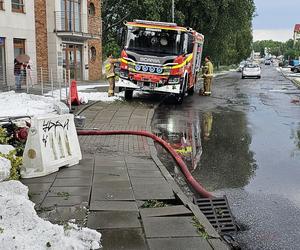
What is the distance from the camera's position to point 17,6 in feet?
86.4

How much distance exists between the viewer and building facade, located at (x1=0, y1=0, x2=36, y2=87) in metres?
24.8

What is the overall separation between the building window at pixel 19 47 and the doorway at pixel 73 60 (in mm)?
4440

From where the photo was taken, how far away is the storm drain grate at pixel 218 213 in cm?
537

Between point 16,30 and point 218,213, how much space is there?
903 inches

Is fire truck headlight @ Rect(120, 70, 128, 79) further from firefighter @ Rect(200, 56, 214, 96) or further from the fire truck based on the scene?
firefighter @ Rect(200, 56, 214, 96)

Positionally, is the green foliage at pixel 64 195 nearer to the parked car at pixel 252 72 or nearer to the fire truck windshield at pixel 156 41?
the fire truck windshield at pixel 156 41

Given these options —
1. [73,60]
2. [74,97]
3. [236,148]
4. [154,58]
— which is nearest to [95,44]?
[73,60]

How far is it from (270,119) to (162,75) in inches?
184

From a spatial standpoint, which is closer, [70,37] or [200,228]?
[200,228]


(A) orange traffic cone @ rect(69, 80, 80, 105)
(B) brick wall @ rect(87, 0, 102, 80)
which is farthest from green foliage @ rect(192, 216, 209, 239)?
(B) brick wall @ rect(87, 0, 102, 80)

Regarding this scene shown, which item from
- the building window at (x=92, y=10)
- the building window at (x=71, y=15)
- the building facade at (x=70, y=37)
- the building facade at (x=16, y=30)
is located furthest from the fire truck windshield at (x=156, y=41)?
the building window at (x=92, y=10)

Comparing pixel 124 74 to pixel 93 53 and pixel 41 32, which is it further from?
pixel 93 53

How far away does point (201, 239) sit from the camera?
14.9 feet

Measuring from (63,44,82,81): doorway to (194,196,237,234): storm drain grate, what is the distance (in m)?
26.2
